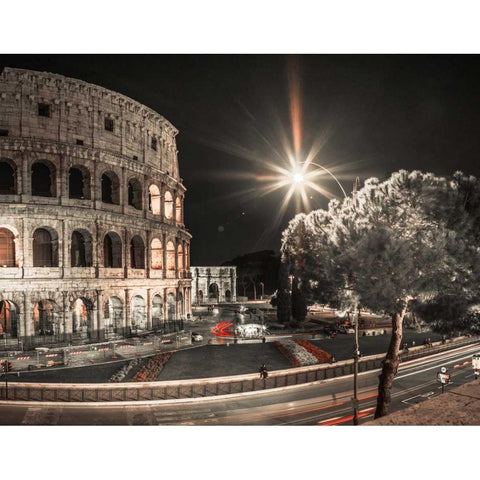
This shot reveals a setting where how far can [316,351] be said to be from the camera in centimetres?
1786

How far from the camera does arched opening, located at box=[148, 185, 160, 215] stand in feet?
89.4

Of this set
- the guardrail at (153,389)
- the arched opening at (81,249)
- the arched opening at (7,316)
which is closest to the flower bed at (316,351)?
the guardrail at (153,389)

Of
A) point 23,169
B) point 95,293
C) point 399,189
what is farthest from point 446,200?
point 23,169

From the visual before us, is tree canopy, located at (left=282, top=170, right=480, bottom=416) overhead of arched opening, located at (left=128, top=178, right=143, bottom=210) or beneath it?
beneath

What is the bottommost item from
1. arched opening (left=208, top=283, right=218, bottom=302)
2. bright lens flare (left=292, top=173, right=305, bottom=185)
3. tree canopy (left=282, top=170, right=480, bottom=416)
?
arched opening (left=208, top=283, right=218, bottom=302)

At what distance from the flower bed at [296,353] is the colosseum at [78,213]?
10.7 m

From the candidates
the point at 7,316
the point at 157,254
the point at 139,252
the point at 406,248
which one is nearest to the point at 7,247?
the point at 7,316

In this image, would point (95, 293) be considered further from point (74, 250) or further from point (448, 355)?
point (448, 355)

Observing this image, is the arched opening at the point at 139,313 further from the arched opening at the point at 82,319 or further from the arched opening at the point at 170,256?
the arched opening at the point at 170,256

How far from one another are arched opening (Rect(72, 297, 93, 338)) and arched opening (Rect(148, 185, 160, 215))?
28.2 feet

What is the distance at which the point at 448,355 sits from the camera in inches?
793

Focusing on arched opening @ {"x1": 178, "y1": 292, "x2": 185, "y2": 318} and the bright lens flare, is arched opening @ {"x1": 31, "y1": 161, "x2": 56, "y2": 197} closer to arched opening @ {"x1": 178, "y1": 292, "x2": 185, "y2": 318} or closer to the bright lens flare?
arched opening @ {"x1": 178, "y1": 292, "x2": 185, "y2": 318}

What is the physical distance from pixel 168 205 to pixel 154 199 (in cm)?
161

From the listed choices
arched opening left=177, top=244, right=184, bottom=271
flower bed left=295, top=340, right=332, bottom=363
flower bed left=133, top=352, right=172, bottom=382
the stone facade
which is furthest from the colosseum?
the stone facade
